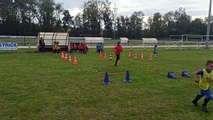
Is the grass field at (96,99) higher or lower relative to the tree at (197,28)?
lower

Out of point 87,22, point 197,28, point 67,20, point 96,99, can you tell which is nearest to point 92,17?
point 87,22

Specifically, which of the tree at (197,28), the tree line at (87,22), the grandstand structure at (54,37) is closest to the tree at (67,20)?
the tree line at (87,22)

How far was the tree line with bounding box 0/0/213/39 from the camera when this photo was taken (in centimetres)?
7469

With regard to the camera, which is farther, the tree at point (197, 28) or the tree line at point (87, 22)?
the tree at point (197, 28)

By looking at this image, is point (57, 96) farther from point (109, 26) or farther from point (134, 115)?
point (109, 26)

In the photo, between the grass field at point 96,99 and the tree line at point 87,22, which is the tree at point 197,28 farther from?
the grass field at point 96,99

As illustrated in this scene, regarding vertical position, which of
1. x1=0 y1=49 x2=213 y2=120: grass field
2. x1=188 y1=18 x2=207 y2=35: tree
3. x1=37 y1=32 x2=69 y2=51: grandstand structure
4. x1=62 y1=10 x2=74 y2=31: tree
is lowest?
x1=0 y1=49 x2=213 y2=120: grass field

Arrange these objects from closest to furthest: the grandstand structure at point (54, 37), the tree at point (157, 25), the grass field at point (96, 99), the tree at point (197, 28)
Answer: the grass field at point (96, 99)
the grandstand structure at point (54, 37)
the tree at point (197, 28)
the tree at point (157, 25)

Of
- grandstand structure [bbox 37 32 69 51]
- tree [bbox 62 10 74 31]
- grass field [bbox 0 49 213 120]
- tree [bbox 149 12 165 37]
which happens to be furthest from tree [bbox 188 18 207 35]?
grass field [bbox 0 49 213 120]

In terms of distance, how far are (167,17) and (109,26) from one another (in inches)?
1210

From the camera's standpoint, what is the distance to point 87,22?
289 feet

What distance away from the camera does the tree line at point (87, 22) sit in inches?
2940

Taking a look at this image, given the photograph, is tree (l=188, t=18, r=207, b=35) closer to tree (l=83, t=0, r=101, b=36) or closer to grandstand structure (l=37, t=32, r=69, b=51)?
tree (l=83, t=0, r=101, b=36)

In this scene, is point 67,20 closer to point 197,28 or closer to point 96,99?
point 197,28
